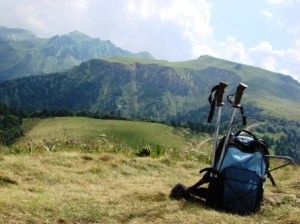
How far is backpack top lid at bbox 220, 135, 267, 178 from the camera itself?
10.5 m

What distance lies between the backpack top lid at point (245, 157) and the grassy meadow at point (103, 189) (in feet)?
2.18

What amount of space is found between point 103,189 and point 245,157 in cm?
313

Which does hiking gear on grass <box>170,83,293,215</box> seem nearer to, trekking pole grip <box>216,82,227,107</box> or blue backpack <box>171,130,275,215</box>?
blue backpack <box>171,130,275,215</box>

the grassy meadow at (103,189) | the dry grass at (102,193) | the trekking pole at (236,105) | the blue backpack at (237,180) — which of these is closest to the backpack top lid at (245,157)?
the blue backpack at (237,180)

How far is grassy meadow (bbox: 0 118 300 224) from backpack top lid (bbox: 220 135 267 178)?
665mm

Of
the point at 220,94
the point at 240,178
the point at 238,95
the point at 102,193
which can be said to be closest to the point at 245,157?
the point at 240,178

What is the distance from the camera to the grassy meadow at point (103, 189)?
8.62m

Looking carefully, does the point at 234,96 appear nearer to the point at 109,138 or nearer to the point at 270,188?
the point at 270,188

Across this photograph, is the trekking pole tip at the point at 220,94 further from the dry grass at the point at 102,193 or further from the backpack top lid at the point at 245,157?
the dry grass at the point at 102,193

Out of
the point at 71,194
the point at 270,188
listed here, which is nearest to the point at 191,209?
the point at 71,194

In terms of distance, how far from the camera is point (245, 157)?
1058 centimetres

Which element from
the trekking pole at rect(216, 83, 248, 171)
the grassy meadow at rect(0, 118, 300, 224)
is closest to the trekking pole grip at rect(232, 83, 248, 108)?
the trekking pole at rect(216, 83, 248, 171)

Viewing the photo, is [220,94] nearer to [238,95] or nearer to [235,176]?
[238,95]

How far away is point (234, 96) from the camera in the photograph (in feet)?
35.4
